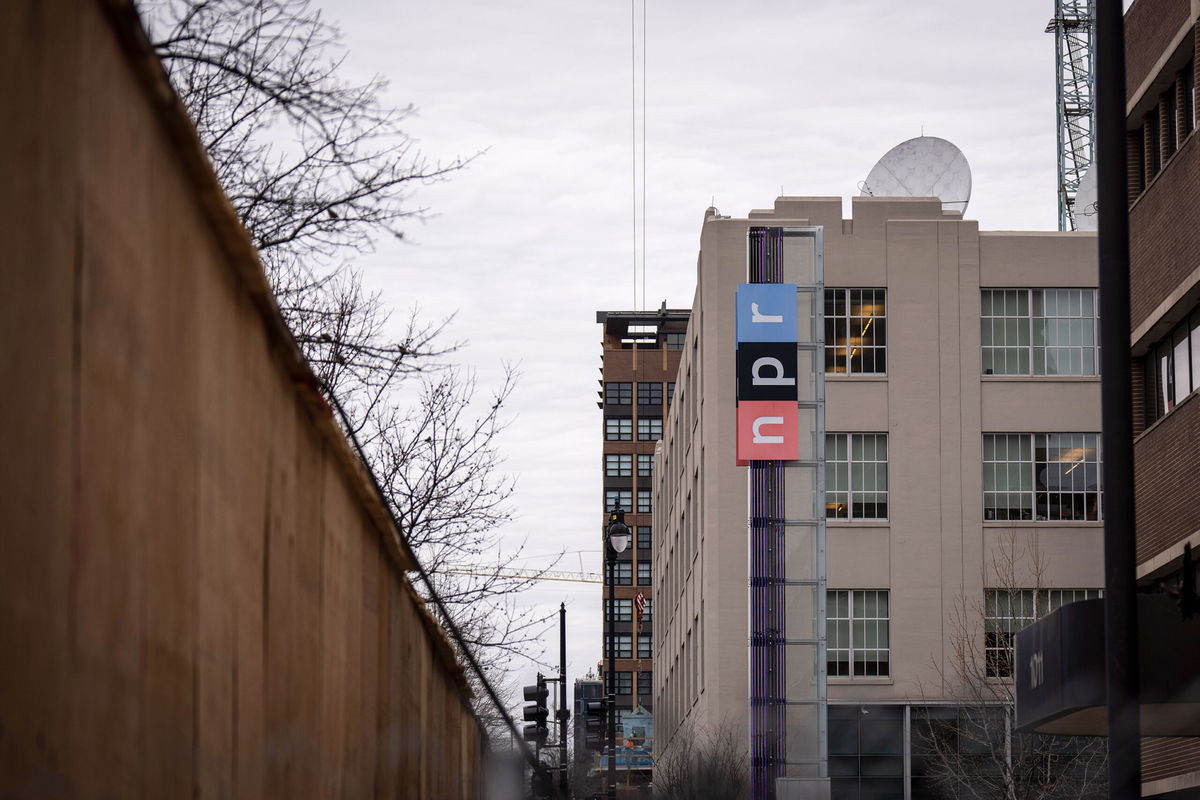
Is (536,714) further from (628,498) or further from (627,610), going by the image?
(627,610)

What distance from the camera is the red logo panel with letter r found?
149 ft

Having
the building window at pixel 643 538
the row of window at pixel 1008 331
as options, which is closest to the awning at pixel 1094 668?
the row of window at pixel 1008 331

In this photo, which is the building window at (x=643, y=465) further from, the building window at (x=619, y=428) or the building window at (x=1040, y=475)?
the building window at (x=1040, y=475)

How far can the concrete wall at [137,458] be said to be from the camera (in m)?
2.44

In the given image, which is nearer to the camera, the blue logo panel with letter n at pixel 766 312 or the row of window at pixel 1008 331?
the blue logo panel with letter n at pixel 766 312

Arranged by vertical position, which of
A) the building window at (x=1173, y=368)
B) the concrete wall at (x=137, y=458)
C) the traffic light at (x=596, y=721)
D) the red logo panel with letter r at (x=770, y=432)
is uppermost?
the red logo panel with letter r at (x=770, y=432)

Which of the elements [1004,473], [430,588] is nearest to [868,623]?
[1004,473]

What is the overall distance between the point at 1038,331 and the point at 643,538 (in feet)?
360

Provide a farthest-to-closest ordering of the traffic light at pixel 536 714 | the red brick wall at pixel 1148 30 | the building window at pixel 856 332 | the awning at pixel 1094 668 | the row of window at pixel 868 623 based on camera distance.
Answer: the building window at pixel 856 332 < the row of window at pixel 868 623 < the traffic light at pixel 536 714 < the red brick wall at pixel 1148 30 < the awning at pixel 1094 668

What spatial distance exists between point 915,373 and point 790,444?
8257 mm

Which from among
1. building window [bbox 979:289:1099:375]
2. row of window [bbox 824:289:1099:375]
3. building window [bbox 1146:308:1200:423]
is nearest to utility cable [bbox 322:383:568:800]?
building window [bbox 1146:308:1200:423]

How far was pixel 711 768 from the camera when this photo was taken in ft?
149

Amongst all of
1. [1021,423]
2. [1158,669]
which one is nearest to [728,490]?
[1021,423]

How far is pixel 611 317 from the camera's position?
168 m
